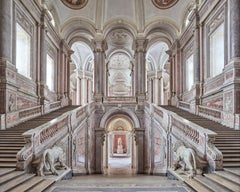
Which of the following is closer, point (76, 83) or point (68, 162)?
point (68, 162)

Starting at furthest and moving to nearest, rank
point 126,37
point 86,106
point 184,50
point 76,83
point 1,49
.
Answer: point 76,83 → point 126,37 → point 184,50 → point 86,106 → point 1,49

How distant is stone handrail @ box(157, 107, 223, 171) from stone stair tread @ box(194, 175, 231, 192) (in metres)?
0.55

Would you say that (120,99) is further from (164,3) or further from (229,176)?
(229,176)

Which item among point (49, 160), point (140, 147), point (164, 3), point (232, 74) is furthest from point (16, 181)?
point (164, 3)

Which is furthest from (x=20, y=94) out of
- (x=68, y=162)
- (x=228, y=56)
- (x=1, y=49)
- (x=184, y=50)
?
(x=184, y=50)

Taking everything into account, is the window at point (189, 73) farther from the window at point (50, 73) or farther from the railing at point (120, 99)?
the window at point (50, 73)

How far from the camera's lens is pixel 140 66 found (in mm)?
24047

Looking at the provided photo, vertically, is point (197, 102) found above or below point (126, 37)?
below

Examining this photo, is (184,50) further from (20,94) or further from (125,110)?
(20,94)

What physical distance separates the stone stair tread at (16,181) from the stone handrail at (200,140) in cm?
458

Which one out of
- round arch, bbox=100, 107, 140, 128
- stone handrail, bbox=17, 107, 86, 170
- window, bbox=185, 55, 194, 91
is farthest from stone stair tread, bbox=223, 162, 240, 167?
round arch, bbox=100, 107, 140, 128

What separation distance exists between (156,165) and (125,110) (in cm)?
502

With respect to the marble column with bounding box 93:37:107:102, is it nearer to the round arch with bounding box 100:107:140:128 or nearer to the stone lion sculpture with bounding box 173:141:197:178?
the round arch with bounding box 100:107:140:128

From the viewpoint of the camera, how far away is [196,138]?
9.53 meters
